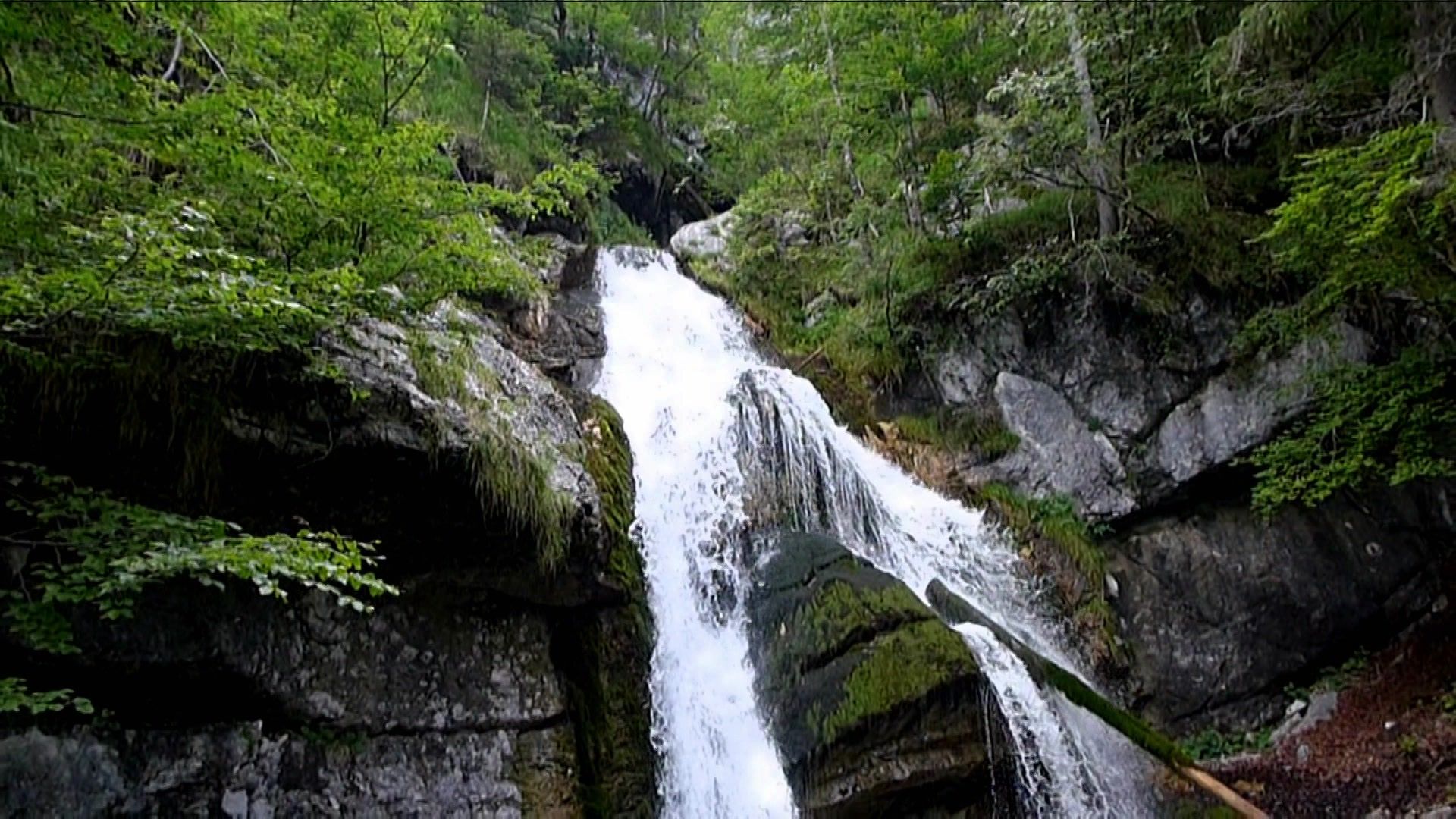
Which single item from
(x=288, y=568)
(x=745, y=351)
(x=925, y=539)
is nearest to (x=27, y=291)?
(x=288, y=568)

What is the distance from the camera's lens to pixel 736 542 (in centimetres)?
686

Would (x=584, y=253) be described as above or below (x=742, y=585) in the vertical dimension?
above

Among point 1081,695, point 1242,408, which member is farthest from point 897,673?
point 1242,408

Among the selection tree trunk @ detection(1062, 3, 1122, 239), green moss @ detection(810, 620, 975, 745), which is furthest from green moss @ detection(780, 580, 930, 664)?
tree trunk @ detection(1062, 3, 1122, 239)

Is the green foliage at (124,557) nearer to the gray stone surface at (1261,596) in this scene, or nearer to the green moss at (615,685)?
the green moss at (615,685)

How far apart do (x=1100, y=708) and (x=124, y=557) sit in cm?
635

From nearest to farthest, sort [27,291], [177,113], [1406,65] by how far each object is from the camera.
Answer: [27,291] → [177,113] → [1406,65]

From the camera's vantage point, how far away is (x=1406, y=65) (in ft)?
22.4

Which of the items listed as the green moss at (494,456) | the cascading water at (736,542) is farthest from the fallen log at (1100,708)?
the green moss at (494,456)

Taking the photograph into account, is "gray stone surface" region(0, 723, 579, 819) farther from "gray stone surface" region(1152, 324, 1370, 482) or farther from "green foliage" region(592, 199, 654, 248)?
"green foliage" region(592, 199, 654, 248)

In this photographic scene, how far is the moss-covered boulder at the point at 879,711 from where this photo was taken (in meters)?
5.07

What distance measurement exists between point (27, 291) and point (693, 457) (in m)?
5.51

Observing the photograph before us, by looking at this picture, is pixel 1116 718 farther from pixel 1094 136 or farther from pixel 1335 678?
pixel 1094 136

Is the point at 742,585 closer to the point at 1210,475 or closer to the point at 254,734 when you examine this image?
the point at 254,734
